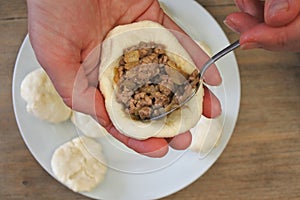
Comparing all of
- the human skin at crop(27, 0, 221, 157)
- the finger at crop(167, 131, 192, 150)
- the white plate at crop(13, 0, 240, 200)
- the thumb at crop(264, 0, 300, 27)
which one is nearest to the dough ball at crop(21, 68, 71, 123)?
the white plate at crop(13, 0, 240, 200)

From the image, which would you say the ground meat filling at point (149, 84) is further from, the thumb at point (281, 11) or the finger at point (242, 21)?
the thumb at point (281, 11)

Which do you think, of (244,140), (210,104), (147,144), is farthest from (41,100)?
(244,140)

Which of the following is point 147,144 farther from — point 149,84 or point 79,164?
point 79,164

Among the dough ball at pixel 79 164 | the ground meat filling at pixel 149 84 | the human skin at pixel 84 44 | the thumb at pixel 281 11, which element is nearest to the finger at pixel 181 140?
the human skin at pixel 84 44

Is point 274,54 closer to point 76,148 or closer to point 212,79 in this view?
point 212,79

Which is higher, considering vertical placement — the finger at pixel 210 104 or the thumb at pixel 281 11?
the thumb at pixel 281 11

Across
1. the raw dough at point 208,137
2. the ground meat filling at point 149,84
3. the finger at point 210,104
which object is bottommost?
the raw dough at point 208,137

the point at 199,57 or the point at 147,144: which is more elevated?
the point at 199,57
